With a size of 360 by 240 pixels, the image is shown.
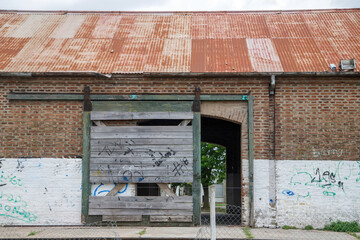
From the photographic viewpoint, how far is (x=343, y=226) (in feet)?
30.1

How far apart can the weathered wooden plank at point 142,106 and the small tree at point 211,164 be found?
17751mm

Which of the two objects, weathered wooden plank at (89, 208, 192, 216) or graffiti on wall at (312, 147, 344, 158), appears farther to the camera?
graffiti on wall at (312, 147, 344, 158)

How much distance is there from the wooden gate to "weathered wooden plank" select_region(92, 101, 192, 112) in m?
0.03

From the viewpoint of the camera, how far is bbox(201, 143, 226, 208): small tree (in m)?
27.2

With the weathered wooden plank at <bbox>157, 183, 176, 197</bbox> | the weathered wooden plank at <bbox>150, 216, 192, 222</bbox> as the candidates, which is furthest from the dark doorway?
the weathered wooden plank at <bbox>157, 183, 176, 197</bbox>

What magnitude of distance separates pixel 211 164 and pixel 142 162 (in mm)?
18287

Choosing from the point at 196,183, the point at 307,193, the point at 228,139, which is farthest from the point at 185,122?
the point at 228,139

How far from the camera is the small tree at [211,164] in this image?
27.2m

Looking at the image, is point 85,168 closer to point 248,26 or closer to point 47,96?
point 47,96

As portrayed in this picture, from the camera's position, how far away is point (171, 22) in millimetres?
12938

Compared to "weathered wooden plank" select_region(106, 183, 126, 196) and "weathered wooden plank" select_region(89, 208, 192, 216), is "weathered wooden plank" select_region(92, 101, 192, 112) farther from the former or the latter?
"weathered wooden plank" select_region(89, 208, 192, 216)

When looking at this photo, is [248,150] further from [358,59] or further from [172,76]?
[358,59]

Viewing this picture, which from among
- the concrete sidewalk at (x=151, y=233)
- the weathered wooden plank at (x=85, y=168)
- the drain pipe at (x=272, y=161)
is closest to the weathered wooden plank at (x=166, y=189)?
the concrete sidewalk at (x=151, y=233)

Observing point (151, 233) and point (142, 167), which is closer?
point (151, 233)
